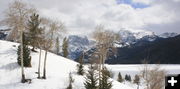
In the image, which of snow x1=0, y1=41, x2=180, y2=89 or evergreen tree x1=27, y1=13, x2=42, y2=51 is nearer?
snow x1=0, y1=41, x2=180, y2=89

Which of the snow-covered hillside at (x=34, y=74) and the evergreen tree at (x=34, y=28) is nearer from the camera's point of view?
the snow-covered hillside at (x=34, y=74)

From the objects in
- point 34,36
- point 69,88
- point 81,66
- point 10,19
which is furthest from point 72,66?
point 10,19

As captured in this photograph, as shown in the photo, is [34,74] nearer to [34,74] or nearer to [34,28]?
[34,74]

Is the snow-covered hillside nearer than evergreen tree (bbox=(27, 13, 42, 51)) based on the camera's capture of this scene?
Yes

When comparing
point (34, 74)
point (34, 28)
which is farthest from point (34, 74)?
point (34, 28)

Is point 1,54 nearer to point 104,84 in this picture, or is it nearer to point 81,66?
point 81,66

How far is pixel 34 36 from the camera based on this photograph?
206ft

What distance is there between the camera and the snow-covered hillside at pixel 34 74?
47250 millimetres

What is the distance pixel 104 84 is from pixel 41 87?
42.8 feet

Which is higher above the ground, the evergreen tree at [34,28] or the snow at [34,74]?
the evergreen tree at [34,28]

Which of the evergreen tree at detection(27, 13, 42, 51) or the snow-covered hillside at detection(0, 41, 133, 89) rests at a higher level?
the evergreen tree at detection(27, 13, 42, 51)

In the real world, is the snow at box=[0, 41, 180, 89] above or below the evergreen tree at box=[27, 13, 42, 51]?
below

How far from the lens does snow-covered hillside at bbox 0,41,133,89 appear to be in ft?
155

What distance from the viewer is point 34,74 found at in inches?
2032
